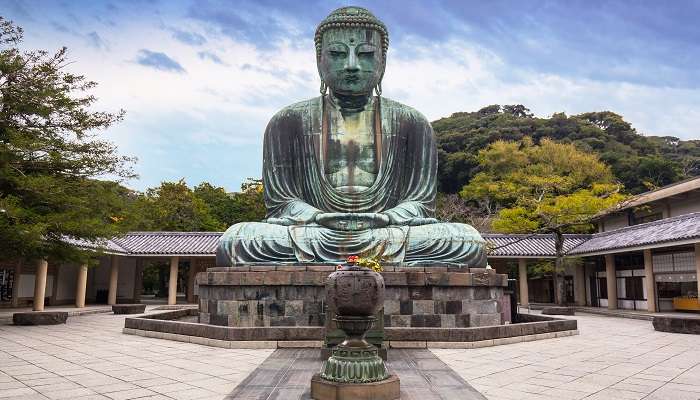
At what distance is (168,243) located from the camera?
24.6m

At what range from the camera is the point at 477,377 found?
604 cm

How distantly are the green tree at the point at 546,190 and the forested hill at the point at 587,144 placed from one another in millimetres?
3707

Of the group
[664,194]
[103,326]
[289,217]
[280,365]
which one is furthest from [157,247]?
[664,194]

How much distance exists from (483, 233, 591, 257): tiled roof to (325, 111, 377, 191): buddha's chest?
1320cm

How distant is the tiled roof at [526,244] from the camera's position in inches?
924

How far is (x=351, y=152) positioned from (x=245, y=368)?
568 cm

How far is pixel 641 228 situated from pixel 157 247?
20241 millimetres

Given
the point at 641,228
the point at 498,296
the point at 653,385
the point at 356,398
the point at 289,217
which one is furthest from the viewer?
the point at 641,228

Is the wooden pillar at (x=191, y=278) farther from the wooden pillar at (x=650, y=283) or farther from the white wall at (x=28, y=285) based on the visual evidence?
the wooden pillar at (x=650, y=283)

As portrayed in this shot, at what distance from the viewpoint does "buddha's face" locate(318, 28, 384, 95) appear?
10.8m

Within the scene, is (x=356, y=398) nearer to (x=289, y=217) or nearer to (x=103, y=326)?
(x=289, y=217)

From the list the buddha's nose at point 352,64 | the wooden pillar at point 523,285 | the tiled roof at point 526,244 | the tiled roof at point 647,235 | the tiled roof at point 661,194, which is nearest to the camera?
the buddha's nose at point 352,64

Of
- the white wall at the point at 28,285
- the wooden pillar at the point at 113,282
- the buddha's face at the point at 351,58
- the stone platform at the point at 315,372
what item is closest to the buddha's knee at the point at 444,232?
the stone platform at the point at 315,372

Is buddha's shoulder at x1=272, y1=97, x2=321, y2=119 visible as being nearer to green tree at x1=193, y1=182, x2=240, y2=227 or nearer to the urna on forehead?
the urna on forehead
